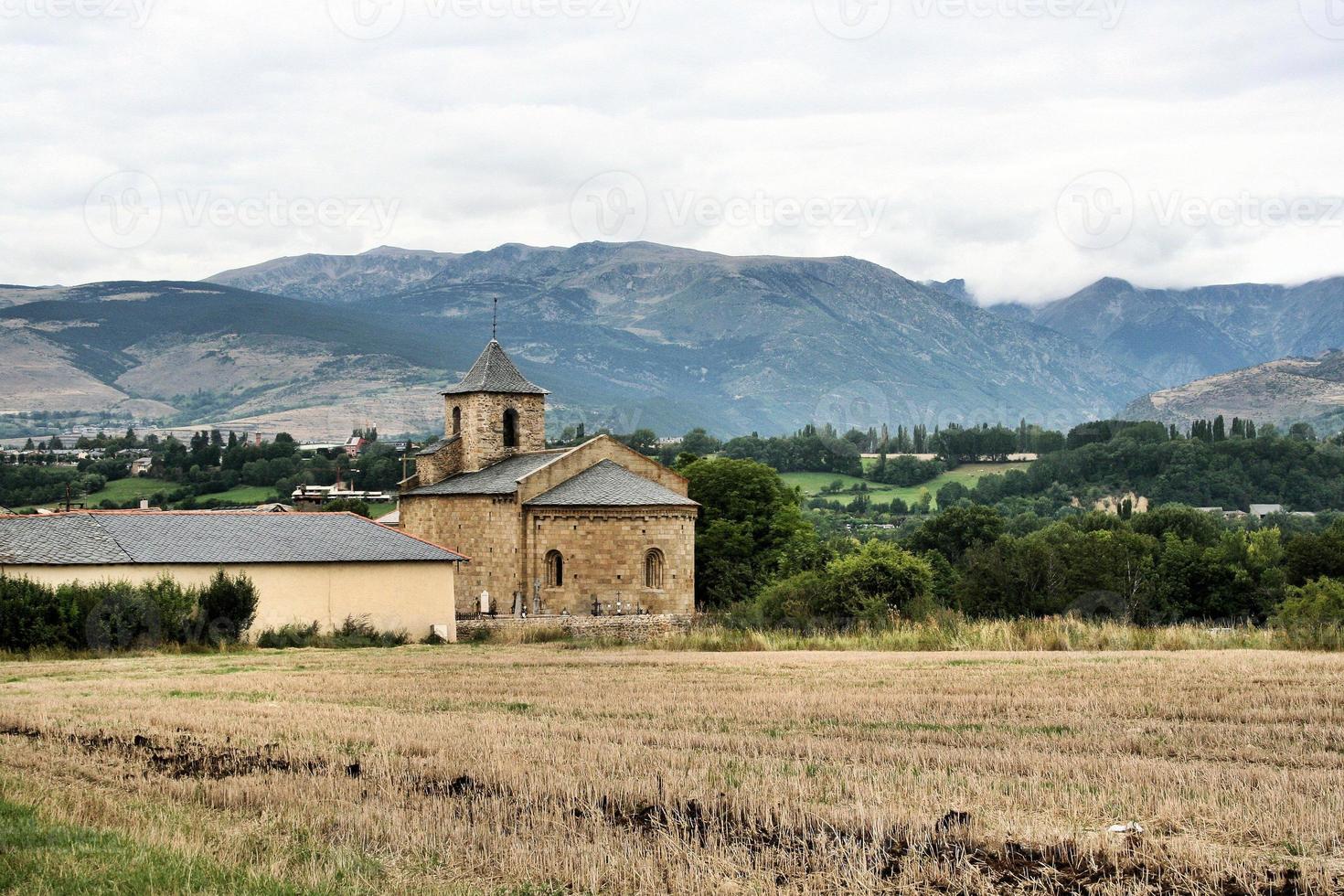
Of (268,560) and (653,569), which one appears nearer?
(268,560)

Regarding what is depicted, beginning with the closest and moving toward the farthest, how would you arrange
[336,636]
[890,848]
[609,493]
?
[890,848], [336,636], [609,493]

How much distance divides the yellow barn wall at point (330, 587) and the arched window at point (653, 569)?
11.1m

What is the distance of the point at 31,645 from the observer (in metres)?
36.1

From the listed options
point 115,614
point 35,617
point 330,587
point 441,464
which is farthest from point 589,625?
point 35,617

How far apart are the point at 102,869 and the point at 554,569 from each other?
1800 inches

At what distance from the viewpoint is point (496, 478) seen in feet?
195

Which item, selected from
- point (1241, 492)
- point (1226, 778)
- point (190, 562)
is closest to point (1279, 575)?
point (190, 562)

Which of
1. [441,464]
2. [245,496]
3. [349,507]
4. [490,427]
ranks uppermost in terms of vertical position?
[490,427]

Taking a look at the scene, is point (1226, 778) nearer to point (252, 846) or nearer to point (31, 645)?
point (252, 846)

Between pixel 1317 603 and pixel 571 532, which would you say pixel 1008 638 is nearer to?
pixel 1317 603

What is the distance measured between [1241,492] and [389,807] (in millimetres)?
151676

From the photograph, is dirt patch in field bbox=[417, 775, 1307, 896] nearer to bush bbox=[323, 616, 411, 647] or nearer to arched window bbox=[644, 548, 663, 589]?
bush bbox=[323, 616, 411, 647]

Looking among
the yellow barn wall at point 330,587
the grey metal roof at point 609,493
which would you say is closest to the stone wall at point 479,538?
the grey metal roof at point 609,493

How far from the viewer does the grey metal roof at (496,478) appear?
57.3m
